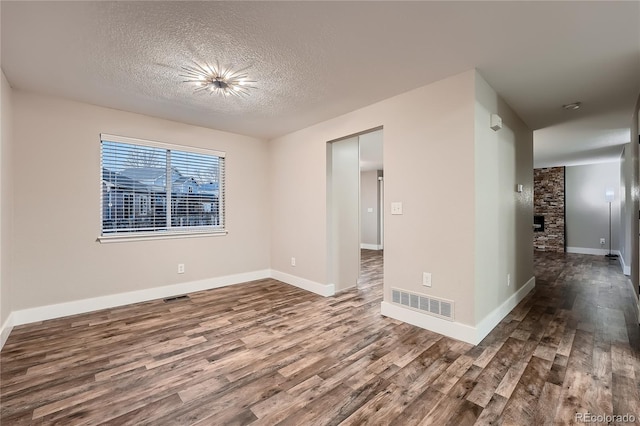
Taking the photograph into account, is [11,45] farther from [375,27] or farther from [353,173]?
[353,173]

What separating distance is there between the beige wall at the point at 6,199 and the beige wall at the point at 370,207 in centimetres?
734

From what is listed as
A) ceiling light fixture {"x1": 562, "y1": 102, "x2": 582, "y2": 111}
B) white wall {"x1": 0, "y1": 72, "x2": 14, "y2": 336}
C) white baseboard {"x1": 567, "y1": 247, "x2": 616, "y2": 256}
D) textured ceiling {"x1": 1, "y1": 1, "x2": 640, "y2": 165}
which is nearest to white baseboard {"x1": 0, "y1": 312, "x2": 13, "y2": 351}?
white wall {"x1": 0, "y1": 72, "x2": 14, "y2": 336}

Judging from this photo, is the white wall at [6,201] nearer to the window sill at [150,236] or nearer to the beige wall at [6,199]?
the beige wall at [6,199]

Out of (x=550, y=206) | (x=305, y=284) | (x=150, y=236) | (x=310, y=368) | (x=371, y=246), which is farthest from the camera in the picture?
(x=371, y=246)

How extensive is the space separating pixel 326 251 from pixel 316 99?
2020 mm

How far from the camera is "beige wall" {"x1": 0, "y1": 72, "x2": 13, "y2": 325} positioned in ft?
8.38

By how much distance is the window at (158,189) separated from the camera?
11.8ft

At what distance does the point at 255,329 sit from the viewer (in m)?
2.89

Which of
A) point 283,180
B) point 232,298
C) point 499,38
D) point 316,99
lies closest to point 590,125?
point 499,38

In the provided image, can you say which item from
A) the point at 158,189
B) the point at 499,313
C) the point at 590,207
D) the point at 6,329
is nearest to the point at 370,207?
the point at 590,207

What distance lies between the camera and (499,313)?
3.06 metres

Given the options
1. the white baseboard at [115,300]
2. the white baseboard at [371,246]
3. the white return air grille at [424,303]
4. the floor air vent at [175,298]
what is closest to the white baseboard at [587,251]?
the white baseboard at [371,246]

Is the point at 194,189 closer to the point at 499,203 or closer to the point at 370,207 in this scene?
the point at 499,203

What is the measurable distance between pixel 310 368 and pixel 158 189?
3.24 meters
